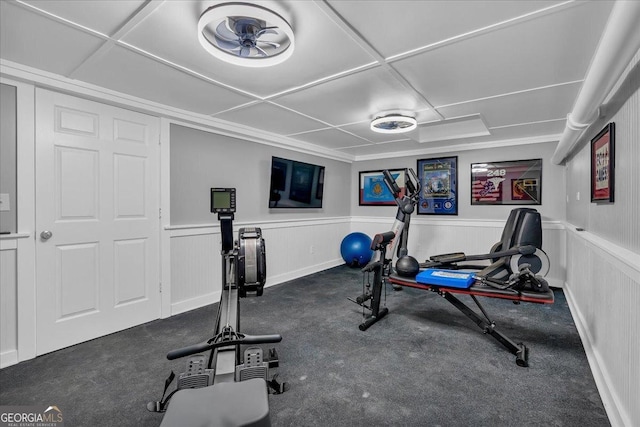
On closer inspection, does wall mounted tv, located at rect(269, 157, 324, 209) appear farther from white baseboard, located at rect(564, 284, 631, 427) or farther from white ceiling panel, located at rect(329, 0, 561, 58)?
white baseboard, located at rect(564, 284, 631, 427)

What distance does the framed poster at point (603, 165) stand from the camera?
187 centimetres

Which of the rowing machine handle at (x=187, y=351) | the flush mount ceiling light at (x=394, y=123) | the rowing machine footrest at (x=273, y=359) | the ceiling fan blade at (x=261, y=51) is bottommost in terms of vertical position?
the rowing machine footrest at (x=273, y=359)

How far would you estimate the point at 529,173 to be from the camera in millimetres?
4461

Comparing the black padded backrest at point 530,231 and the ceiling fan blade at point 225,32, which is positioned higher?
the ceiling fan blade at point 225,32

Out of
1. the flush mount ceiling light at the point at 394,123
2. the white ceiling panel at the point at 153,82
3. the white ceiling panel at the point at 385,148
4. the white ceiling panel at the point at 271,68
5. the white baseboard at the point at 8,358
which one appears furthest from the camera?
the white ceiling panel at the point at 385,148

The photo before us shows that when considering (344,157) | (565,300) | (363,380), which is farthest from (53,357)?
(565,300)

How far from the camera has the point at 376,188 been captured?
5.95 metres

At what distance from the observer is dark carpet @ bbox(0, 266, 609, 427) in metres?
1.76

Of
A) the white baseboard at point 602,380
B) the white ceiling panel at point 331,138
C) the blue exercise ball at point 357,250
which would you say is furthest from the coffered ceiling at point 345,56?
the blue exercise ball at point 357,250

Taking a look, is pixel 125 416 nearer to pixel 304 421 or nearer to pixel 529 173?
pixel 304 421

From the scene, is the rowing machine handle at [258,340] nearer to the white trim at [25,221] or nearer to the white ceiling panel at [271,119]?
the white trim at [25,221]

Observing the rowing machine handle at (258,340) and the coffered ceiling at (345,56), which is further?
the rowing machine handle at (258,340)

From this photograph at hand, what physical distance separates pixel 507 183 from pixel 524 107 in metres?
1.87

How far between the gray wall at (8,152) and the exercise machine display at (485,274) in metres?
2.99
